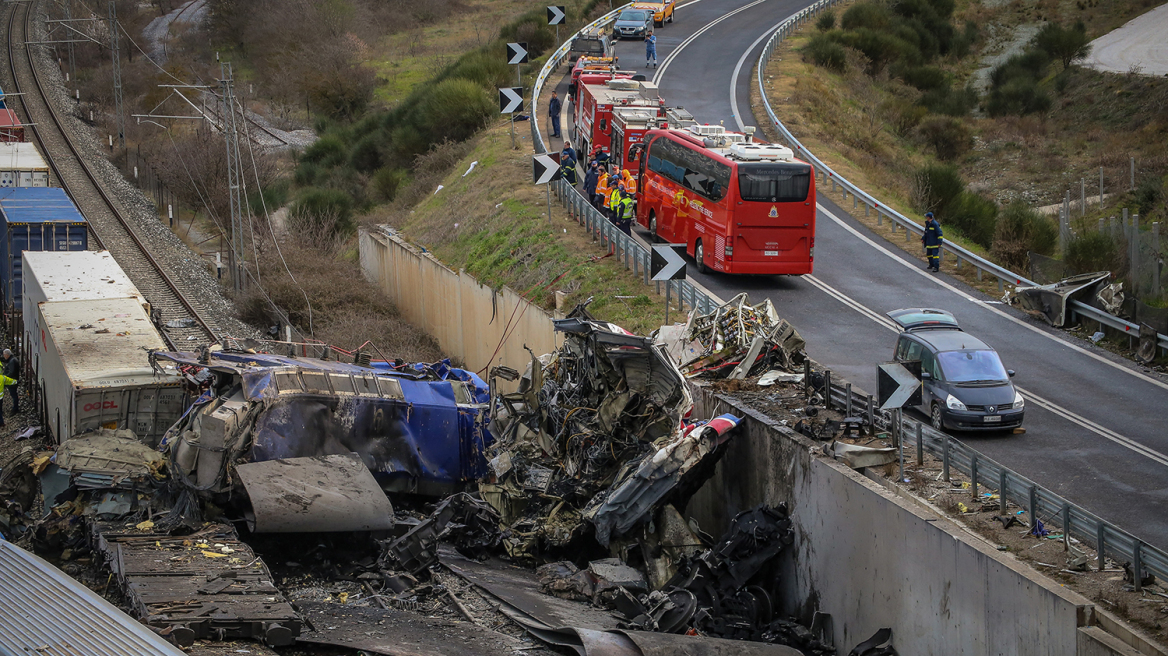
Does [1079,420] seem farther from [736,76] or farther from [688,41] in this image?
[688,41]

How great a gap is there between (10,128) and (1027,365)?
148 feet

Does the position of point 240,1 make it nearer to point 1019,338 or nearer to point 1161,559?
point 1019,338

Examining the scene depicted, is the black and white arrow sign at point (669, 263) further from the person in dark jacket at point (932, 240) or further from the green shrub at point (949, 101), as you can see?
the green shrub at point (949, 101)

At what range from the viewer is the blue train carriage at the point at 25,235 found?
1137 inches

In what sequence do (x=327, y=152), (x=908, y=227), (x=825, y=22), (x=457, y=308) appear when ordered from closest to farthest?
(x=908, y=227) → (x=457, y=308) → (x=327, y=152) → (x=825, y=22)

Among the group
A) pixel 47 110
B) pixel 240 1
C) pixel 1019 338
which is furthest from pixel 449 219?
pixel 240 1

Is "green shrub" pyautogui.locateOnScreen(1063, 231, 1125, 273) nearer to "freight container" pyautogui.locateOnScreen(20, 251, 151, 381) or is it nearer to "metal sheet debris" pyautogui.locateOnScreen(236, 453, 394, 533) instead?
"metal sheet debris" pyautogui.locateOnScreen(236, 453, 394, 533)

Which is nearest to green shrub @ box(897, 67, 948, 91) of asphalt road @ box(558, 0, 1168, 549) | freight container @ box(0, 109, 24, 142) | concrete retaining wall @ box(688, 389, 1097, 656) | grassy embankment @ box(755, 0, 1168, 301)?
grassy embankment @ box(755, 0, 1168, 301)

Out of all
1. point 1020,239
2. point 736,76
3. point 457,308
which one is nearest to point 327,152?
point 736,76

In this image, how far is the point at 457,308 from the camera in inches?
1168

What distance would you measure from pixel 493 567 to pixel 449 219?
21.6 meters

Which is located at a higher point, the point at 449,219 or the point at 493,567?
the point at 449,219

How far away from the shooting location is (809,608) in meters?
13.5

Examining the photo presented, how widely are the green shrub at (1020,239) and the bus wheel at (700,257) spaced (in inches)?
310
